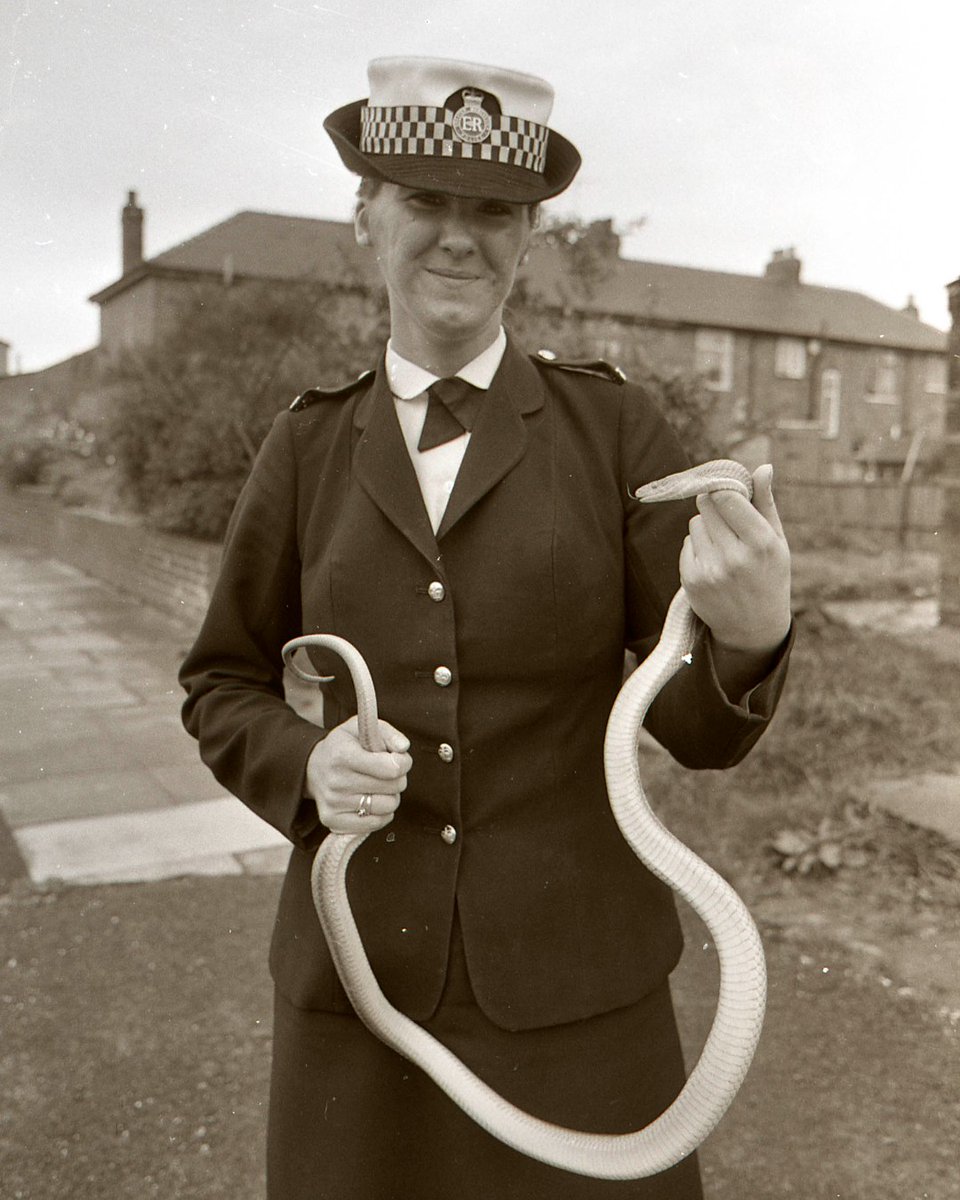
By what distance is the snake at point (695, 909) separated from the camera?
1.39 metres

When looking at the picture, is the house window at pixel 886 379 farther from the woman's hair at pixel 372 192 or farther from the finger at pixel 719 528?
the finger at pixel 719 528

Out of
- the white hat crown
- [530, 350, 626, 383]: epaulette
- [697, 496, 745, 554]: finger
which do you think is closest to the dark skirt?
[697, 496, 745, 554]: finger

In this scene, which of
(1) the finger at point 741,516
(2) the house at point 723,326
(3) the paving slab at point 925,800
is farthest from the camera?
(2) the house at point 723,326

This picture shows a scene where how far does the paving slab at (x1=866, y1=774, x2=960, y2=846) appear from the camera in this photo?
14.7ft

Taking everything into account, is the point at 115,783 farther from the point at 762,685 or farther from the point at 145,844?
the point at 762,685

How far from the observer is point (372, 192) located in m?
1.67

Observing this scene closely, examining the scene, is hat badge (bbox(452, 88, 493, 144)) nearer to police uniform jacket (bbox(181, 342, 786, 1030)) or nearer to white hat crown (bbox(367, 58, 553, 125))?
white hat crown (bbox(367, 58, 553, 125))

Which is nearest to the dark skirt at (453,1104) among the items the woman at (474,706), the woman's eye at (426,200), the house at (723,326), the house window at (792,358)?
the woman at (474,706)

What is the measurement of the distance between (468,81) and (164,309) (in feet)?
35.4

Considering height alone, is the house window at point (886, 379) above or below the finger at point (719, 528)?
above

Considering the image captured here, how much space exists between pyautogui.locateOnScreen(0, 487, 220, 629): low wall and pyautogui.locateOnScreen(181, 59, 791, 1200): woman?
17.9ft

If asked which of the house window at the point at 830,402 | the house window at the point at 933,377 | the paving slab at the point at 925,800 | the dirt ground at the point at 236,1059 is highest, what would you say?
the house window at the point at 933,377

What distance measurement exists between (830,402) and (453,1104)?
1279 inches

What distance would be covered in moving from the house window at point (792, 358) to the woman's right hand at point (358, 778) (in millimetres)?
31174
